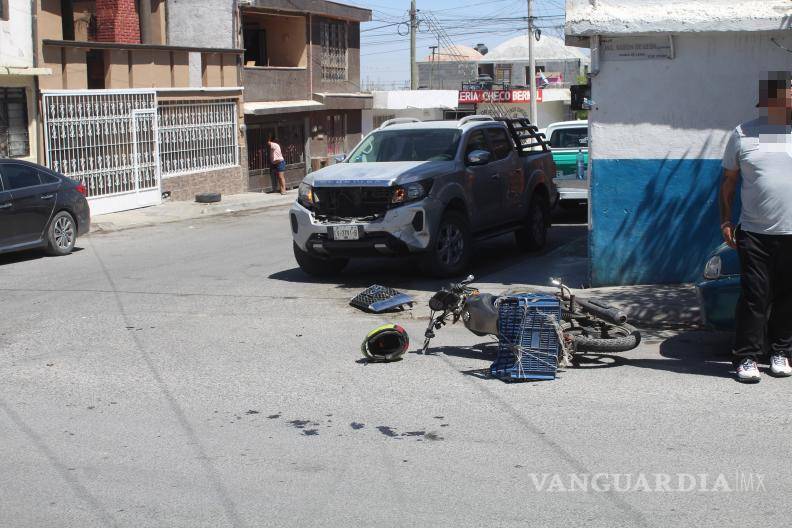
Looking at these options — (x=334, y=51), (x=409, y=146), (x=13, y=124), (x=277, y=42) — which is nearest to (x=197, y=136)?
(x=13, y=124)

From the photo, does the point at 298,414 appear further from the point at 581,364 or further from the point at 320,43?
the point at 320,43

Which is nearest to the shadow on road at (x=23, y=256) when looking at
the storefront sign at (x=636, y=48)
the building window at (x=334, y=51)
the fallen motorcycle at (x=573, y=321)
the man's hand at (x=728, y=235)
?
the fallen motorcycle at (x=573, y=321)

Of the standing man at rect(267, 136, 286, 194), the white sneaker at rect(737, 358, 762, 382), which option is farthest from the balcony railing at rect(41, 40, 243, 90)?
the white sneaker at rect(737, 358, 762, 382)

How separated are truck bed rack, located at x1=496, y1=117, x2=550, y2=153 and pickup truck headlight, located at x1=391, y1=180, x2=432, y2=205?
321 centimetres

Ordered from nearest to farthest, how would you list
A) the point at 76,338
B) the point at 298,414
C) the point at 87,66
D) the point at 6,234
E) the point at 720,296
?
the point at 298,414, the point at 720,296, the point at 76,338, the point at 6,234, the point at 87,66

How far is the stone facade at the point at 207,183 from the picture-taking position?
2539 centimetres

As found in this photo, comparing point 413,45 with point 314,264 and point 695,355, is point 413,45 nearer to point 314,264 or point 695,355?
point 314,264

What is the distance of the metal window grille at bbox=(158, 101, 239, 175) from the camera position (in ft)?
83.1

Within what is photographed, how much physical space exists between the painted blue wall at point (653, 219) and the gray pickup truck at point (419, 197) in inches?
78.7

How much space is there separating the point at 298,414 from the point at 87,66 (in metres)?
18.0

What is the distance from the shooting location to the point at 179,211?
23188 millimetres

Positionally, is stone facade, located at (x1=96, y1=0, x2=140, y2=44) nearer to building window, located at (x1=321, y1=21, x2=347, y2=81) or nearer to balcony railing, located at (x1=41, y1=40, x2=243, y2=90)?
balcony railing, located at (x1=41, y1=40, x2=243, y2=90)

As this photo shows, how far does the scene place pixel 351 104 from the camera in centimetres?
3706

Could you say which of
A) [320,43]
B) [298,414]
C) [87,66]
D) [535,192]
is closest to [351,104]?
[320,43]
